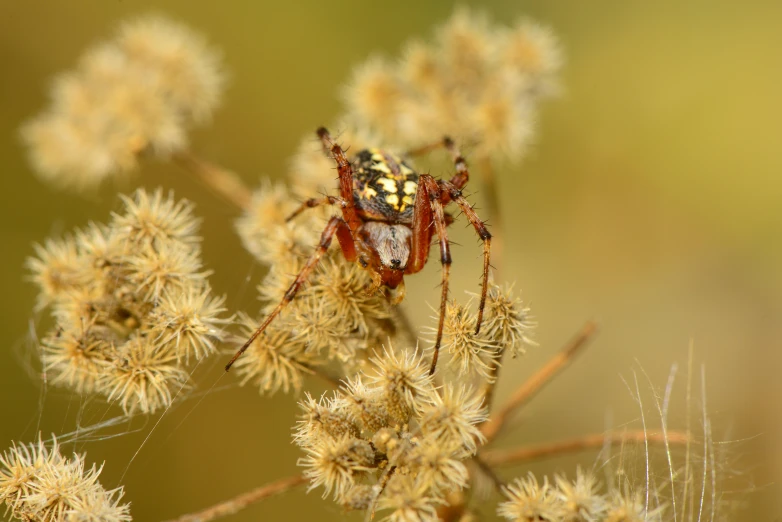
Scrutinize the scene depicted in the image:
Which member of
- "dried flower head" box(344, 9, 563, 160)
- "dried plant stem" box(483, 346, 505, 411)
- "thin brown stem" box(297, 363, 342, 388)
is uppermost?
"dried flower head" box(344, 9, 563, 160)

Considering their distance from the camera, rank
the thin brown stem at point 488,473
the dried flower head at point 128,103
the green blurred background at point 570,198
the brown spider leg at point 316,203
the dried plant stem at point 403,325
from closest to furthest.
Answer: the thin brown stem at point 488,473 → the dried plant stem at point 403,325 → the brown spider leg at point 316,203 → the dried flower head at point 128,103 → the green blurred background at point 570,198

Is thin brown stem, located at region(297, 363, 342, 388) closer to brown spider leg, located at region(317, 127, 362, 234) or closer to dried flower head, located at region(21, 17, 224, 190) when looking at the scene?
brown spider leg, located at region(317, 127, 362, 234)

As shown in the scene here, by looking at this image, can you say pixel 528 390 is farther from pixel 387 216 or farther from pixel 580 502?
pixel 387 216

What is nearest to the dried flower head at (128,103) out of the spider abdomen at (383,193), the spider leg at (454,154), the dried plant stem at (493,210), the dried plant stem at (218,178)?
the dried plant stem at (218,178)

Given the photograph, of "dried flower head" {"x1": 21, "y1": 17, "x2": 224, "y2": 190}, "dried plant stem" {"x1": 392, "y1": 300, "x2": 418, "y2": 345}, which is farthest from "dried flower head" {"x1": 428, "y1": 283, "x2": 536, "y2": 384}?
"dried flower head" {"x1": 21, "y1": 17, "x2": 224, "y2": 190}

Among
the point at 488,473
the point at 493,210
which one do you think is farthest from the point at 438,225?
the point at 488,473

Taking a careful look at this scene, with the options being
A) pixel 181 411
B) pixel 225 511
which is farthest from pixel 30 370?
pixel 225 511

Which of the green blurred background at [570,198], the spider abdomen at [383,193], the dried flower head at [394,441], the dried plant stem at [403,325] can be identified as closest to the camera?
the dried flower head at [394,441]

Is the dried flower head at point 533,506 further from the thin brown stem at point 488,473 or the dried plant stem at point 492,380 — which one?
the dried plant stem at point 492,380
